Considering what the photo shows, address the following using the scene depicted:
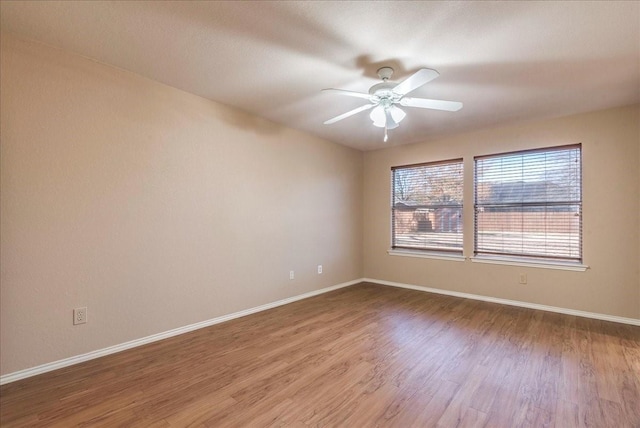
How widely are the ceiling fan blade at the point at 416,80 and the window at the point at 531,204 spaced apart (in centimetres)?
253

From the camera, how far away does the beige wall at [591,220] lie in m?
3.21

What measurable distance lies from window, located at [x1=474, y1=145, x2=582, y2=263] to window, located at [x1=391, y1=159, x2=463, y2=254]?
0.99 feet

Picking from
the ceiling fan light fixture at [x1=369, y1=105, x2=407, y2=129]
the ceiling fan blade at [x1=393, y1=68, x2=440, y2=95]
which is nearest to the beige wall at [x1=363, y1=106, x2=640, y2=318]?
the ceiling fan light fixture at [x1=369, y1=105, x2=407, y2=129]

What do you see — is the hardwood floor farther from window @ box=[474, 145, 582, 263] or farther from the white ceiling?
the white ceiling

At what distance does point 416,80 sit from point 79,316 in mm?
3105

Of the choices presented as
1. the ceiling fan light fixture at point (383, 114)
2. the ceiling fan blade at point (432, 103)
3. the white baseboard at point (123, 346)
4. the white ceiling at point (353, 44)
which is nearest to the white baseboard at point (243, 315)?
the white baseboard at point (123, 346)

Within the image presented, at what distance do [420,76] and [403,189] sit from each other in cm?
308

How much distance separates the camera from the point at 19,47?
6.81 ft

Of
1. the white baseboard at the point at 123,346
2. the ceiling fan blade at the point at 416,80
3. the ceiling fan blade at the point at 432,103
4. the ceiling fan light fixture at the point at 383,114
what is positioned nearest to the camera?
the ceiling fan blade at the point at 416,80

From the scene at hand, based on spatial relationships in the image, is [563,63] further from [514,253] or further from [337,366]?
[337,366]

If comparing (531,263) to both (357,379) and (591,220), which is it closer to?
(591,220)

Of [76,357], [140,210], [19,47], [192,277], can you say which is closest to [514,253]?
[192,277]

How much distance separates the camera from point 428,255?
460 cm

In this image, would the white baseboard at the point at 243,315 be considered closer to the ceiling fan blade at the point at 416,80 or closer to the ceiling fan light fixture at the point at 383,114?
the ceiling fan light fixture at the point at 383,114
